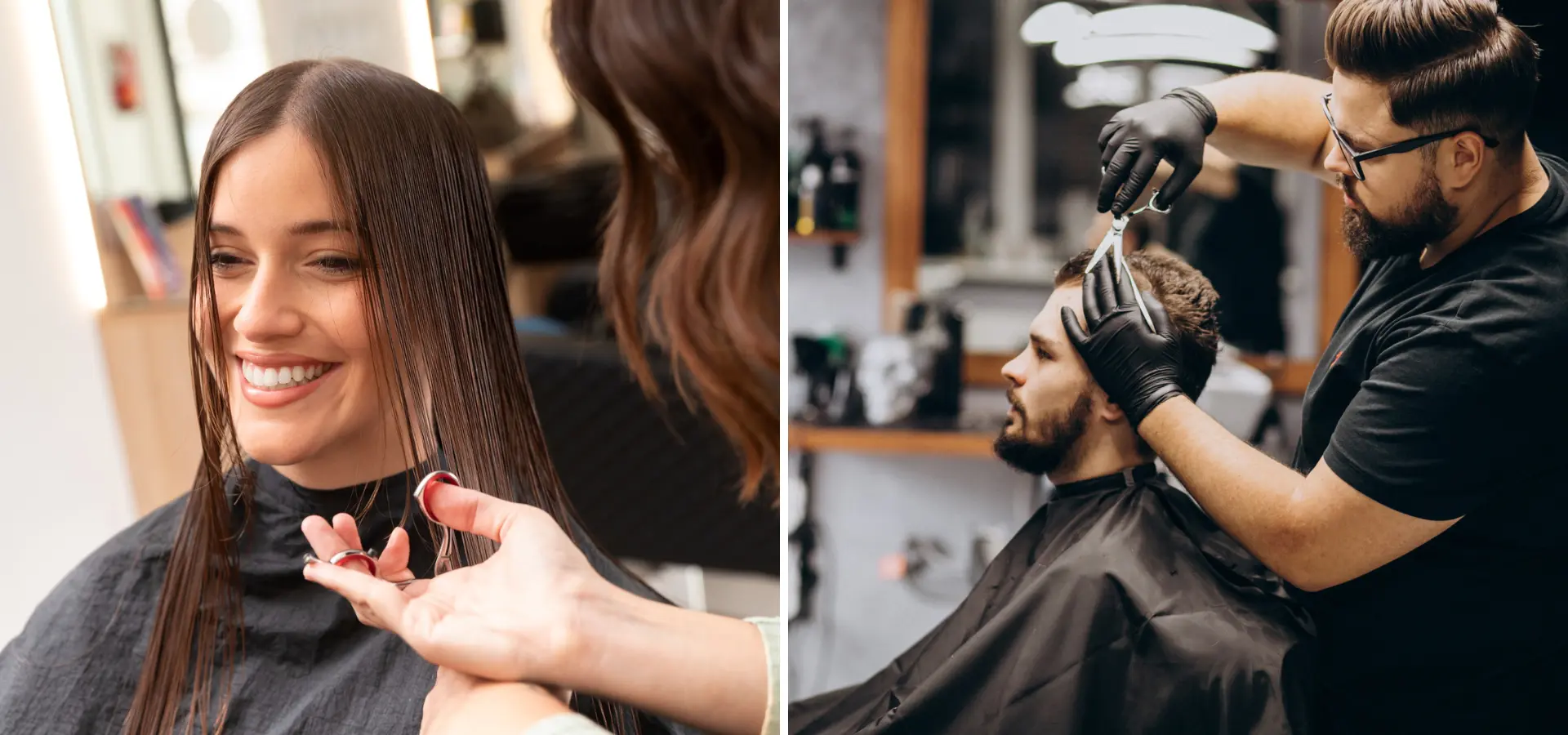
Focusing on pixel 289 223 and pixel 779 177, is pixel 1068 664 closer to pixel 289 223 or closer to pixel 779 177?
pixel 779 177

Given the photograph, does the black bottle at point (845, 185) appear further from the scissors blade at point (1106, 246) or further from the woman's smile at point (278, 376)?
the woman's smile at point (278, 376)

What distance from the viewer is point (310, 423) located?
2.95ft

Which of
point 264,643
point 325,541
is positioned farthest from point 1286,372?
point 264,643

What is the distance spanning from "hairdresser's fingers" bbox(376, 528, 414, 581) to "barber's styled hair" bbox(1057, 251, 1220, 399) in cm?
67

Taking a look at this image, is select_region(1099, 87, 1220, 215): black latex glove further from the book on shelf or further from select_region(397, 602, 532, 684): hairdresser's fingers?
the book on shelf

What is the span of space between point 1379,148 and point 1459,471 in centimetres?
28

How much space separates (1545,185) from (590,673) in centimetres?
89

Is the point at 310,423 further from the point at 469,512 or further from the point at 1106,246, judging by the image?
the point at 1106,246

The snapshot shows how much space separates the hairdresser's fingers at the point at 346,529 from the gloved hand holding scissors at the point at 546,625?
0.03 metres

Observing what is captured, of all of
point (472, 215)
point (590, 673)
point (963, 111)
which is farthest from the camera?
point (963, 111)

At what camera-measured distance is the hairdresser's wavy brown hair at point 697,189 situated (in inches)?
38.9

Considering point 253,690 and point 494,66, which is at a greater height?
point 494,66

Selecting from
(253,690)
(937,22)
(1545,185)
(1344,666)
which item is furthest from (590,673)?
(1545,185)

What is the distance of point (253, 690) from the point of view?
951 mm
